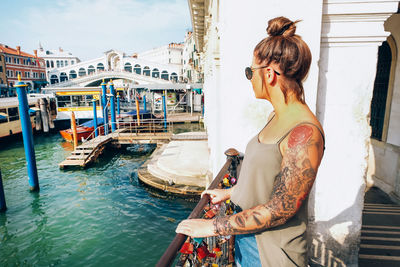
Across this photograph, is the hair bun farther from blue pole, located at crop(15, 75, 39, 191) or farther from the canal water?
blue pole, located at crop(15, 75, 39, 191)

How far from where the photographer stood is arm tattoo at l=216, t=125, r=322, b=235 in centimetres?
100

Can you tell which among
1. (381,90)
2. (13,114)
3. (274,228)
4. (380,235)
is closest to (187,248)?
(274,228)

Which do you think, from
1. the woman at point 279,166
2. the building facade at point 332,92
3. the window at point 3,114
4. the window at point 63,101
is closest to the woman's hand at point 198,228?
the woman at point 279,166

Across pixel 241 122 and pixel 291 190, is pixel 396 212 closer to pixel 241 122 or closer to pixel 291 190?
pixel 241 122

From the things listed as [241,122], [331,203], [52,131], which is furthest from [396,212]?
[52,131]

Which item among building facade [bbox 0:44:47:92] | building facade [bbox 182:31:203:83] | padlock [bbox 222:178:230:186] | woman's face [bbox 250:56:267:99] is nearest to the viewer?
woman's face [bbox 250:56:267:99]

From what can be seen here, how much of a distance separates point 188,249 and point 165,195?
721 centimetres

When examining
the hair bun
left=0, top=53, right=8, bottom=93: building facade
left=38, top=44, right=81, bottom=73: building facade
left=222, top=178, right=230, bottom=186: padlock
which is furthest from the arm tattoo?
left=38, top=44, right=81, bottom=73: building facade

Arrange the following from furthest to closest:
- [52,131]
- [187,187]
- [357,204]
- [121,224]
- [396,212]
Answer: [52,131] → [187,187] → [121,224] → [396,212] → [357,204]

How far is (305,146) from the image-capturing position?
99 cm

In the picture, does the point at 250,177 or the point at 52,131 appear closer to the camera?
the point at 250,177

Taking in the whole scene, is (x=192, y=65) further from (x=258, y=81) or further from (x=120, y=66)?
(x=258, y=81)

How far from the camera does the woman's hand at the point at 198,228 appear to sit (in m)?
1.20

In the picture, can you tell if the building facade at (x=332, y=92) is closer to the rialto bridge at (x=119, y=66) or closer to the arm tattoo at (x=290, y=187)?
the arm tattoo at (x=290, y=187)
